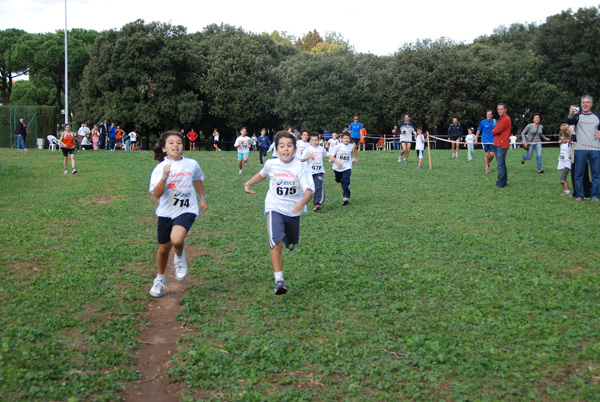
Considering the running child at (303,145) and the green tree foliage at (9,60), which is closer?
the running child at (303,145)

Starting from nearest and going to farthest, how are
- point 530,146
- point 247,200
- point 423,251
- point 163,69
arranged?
point 423,251
point 247,200
point 530,146
point 163,69

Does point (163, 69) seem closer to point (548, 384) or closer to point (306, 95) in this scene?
point (306, 95)

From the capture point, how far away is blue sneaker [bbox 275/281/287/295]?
648cm

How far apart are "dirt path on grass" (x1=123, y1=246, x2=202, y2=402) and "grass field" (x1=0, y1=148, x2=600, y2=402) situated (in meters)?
0.11

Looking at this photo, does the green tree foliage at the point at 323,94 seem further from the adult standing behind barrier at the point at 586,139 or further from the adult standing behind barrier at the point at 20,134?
the adult standing behind barrier at the point at 586,139

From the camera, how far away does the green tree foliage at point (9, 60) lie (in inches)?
2500

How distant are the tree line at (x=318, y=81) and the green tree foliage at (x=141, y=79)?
9cm

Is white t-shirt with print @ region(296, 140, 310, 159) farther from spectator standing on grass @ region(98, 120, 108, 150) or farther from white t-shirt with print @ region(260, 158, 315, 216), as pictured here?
spectator standing on grass @ region(98, 120, 108, 150)

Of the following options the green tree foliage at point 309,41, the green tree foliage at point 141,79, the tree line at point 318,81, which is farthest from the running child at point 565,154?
the green tree foliage at point 309,41

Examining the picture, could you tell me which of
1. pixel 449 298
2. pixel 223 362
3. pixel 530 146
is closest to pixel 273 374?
pixel 223 362

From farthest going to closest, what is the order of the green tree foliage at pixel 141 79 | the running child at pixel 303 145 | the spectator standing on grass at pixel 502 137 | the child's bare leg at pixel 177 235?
1. the green tree foliage at pixel 141 79
2. the spectator standing on grass at pixel 502 137
3. the running child at pixel 303 145
4. the child's bare leg at pixel 177 235

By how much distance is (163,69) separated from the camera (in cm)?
A: 4791

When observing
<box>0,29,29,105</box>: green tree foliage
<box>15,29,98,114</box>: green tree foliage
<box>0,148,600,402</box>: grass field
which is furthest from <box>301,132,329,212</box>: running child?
<box>0,29,29,105</box>: green tree foliage

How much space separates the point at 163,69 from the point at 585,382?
47457mm
